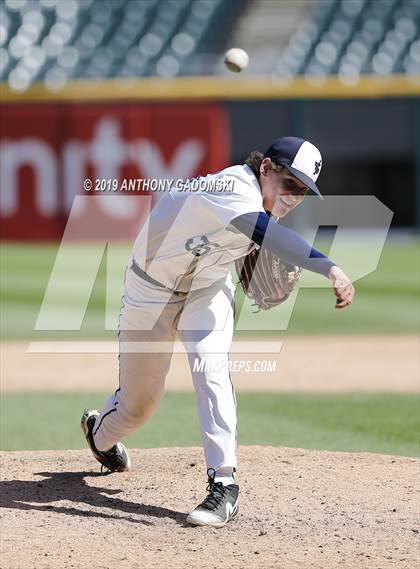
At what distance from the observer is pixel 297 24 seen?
84.2 ft

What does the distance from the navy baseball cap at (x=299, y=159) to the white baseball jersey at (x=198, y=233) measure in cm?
14

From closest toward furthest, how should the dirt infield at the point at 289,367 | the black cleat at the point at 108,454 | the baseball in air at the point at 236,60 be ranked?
1. the black cleat at the point at 108,454
2. the dirt infield at the point at 289,367
3. the baseball in air at the point at 236,60

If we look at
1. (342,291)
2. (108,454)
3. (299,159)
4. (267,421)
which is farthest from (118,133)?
(342,291)

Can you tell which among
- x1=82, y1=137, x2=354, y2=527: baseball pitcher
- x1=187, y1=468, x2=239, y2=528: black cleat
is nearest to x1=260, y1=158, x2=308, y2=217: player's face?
x1=82, y1=137, x2=354, y2=527: baseball pitcher

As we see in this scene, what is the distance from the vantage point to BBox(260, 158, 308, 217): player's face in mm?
4457

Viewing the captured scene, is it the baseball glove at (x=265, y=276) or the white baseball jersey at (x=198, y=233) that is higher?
the white baseball jersey at (x=198, y=233)

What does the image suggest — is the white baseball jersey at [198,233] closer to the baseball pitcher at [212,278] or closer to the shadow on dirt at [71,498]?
the baseball pitcher at [212,278]

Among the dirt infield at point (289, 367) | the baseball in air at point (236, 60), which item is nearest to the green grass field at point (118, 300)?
the dirt infield at point (289, 367)

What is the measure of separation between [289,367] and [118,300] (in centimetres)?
423

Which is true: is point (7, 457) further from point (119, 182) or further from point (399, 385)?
point (119, 182)

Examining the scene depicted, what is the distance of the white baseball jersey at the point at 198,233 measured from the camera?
4363 mm

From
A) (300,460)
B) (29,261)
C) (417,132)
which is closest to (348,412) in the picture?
(300,460)

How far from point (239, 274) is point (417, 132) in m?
17.5

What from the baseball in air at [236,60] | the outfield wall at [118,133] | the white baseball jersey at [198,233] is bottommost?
the outfield wall at [118,133]
